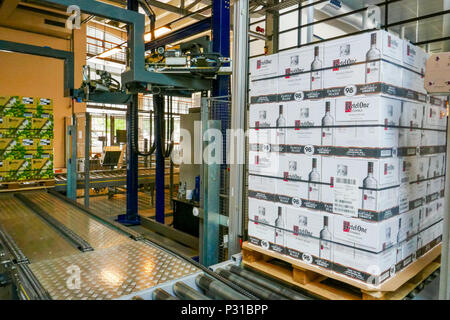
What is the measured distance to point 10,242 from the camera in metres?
2.93

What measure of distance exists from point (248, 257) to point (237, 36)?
85.2 inches

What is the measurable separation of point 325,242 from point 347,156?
25.9 inches

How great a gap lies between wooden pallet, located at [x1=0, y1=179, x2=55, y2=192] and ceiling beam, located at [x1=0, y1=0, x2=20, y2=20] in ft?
18.1

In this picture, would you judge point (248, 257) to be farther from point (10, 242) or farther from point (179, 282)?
point (10, 242)

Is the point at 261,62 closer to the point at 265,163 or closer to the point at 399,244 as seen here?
the point at 265,163

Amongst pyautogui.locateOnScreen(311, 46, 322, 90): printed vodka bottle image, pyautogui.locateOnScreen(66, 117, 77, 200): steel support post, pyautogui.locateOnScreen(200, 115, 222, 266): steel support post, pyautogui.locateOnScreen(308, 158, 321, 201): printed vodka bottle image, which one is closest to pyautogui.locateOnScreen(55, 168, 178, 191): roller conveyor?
pyautogui.locateOnScreen(66, 117, 77, 200): steel support post

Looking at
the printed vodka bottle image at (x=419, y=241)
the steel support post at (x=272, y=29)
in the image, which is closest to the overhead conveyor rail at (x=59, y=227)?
the printed vodka bottle image at (x=419, y=241)

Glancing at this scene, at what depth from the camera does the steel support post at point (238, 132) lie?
3.22 m

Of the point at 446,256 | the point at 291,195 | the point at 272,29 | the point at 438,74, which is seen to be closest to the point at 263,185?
the point at 291,195

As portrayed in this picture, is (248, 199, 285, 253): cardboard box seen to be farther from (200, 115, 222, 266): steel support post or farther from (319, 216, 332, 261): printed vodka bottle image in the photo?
(200, 115, 222, 266): steel support post

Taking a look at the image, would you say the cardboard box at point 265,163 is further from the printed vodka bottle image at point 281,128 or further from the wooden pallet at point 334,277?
the wooden pallet at point 334,277

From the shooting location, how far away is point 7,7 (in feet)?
29.2

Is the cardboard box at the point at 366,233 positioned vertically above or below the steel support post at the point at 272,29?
below

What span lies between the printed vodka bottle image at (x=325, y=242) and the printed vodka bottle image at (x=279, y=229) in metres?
0.35
